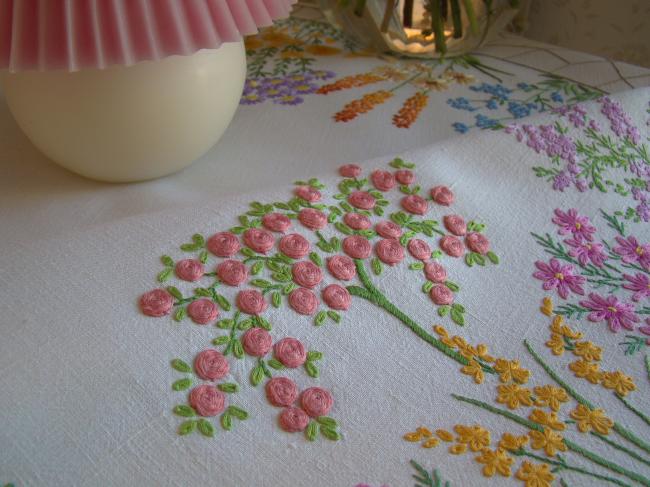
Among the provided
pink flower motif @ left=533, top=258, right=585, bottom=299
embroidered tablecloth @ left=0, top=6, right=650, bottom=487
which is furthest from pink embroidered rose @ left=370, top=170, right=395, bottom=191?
pink flower motif @ left=533, top=258, right=585, bottom=299

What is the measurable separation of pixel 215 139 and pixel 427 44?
0.32 metres

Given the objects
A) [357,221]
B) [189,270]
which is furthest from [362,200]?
[189,270]

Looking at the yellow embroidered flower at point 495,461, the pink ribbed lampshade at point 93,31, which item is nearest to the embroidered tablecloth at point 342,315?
the yellow embroidered flower at point 495,461

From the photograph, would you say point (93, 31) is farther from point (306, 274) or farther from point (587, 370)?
point (587, 370)

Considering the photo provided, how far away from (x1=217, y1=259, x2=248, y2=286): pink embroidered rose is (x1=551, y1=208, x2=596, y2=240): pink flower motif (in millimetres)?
226

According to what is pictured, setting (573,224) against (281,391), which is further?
(573,224)

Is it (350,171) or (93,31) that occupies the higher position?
(93,31)

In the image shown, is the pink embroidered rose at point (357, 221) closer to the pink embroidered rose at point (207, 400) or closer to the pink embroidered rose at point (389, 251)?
the pink embroidered rose at point (389, 251)

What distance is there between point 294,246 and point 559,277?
18 cm

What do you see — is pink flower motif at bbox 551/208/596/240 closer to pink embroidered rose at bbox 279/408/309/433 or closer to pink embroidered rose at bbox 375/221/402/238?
pink embroidered rose at bbox 375/221/402/238

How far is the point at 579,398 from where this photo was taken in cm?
35

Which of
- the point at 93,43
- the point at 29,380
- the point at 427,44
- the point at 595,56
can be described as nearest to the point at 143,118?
the point at 93,43

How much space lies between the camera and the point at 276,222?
409mm

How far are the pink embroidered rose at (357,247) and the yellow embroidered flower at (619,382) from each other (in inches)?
6.1
